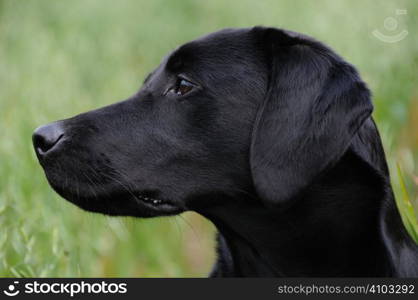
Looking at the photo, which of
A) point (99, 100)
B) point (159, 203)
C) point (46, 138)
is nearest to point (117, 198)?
point (159, 203)

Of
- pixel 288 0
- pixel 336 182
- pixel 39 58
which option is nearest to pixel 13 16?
pixel 39 58

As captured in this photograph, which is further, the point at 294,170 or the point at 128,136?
the point at 128,136

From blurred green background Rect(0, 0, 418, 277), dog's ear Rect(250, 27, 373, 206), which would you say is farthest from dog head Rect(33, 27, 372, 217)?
blurred green background Rect(0, 0, 418, 277)

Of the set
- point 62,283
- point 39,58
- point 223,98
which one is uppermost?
point 223,98

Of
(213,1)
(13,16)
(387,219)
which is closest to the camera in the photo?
(387,219)

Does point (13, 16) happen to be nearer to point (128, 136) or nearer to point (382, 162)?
point (128, 136)

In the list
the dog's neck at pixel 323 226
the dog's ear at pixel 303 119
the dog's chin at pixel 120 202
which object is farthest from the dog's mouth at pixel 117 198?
the dog's ear at pixel 303 119

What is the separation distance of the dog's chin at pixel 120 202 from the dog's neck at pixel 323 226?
0.18 meters

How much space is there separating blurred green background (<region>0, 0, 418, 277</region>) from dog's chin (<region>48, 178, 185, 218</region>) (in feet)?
0.81

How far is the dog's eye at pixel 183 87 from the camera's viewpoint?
2.56 meters

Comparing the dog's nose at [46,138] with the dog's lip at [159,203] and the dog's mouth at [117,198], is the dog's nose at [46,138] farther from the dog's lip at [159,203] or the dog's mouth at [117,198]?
the dog's lip at [159,203]

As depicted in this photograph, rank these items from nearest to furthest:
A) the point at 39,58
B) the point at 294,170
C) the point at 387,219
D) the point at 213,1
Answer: the point at 294,170
the point at 387,219
the point at 39,58
the point at 213,1

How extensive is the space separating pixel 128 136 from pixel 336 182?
77 centimetres

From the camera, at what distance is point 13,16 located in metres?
6.15
